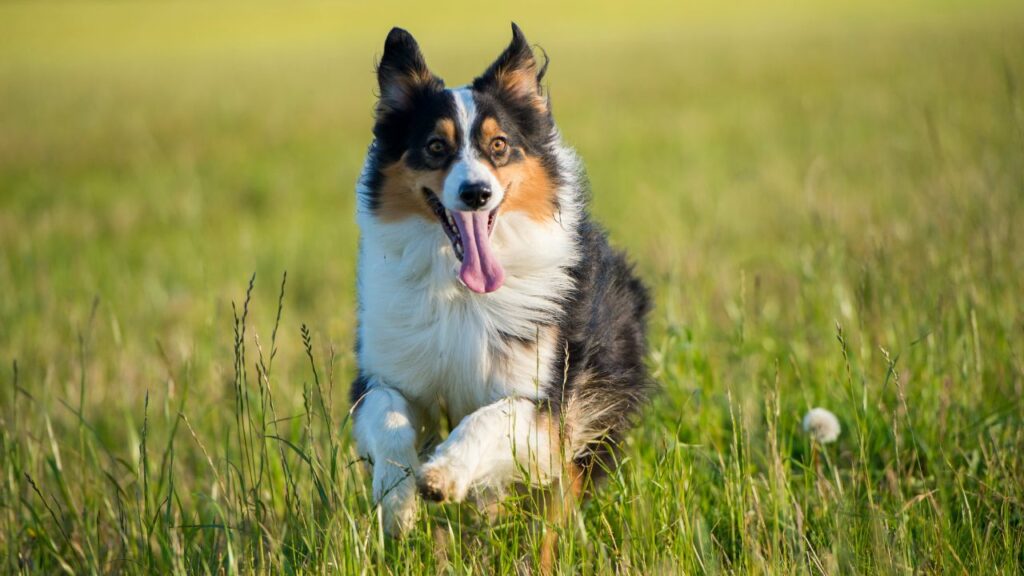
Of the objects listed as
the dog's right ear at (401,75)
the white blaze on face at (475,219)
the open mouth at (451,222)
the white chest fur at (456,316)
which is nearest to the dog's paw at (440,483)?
the white chest fur at (456,316)

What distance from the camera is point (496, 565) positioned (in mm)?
3662

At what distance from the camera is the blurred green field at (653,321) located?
3432 millimetres

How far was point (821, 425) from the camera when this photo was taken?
422cm

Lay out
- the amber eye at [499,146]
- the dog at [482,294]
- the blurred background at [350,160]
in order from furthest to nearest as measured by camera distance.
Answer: the blurred background at [350,160] → the amber eye at [499,146] → the dog at [482,294]

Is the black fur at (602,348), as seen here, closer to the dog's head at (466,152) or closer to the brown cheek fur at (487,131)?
the dog's head at (466,152)

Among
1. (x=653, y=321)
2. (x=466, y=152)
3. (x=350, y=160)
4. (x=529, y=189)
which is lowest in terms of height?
(x=653, y=321)

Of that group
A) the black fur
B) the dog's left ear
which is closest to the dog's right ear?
the dog's left ear

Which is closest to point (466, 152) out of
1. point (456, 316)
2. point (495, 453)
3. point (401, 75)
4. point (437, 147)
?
point (437, 147)

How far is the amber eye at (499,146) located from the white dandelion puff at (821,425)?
1.73m

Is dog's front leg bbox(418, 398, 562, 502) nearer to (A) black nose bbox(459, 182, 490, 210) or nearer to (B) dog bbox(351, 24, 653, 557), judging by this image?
(B) dog bbox(351, 24, 653, 557)

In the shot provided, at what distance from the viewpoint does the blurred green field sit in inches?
135

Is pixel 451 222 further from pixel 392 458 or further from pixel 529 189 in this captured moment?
Answer: pixel 392 458

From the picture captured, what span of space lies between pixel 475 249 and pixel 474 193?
248 millimetres

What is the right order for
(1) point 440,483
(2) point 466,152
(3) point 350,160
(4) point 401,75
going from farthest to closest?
1. (3) point 350,160
2. (4) point 401,75
3. (2) point 466,152
4. (1) point 440,483
